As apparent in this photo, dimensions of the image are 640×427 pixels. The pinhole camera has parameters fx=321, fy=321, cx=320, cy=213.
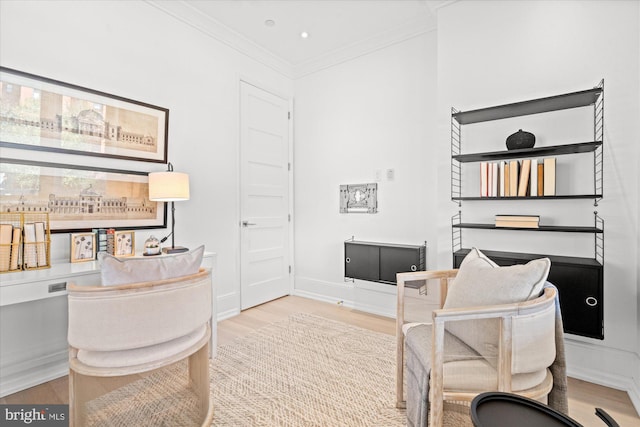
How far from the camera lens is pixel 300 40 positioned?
3484 millimetres

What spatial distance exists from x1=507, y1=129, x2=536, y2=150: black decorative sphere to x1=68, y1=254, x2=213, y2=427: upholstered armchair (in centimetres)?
226

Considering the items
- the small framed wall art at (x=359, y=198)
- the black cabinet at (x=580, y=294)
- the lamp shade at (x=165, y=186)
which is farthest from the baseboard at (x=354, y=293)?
the lamp shade at (x=165, y=186)

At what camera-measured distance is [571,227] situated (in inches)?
86.7

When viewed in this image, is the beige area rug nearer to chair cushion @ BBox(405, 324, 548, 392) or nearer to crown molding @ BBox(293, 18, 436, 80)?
chair cushion @ BBox(405, 324, 548, 392)

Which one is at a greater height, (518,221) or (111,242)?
(518,221)

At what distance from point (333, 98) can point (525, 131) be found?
2121mm

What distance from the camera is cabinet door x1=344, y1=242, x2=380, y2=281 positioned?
3273mm

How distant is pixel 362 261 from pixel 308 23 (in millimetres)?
2453

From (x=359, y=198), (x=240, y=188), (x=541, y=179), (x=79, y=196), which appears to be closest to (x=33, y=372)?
(x=79, y=196)

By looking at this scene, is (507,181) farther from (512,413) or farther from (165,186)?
(165,186)

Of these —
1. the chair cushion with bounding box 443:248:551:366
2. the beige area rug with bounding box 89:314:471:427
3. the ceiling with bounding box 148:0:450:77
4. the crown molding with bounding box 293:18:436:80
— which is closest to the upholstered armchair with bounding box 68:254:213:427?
the beige area rug with bounding box 89:314:471:427

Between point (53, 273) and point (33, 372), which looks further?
point (33, 372)

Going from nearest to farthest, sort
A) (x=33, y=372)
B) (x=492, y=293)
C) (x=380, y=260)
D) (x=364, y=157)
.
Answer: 1. (x=492, y=293)
2. (x=33, y=372)
3. (x=380, y=260)
4. (x=364, y=157)

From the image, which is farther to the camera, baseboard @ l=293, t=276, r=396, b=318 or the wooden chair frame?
baseboard @ l=293, t=276, r=396, b=318
